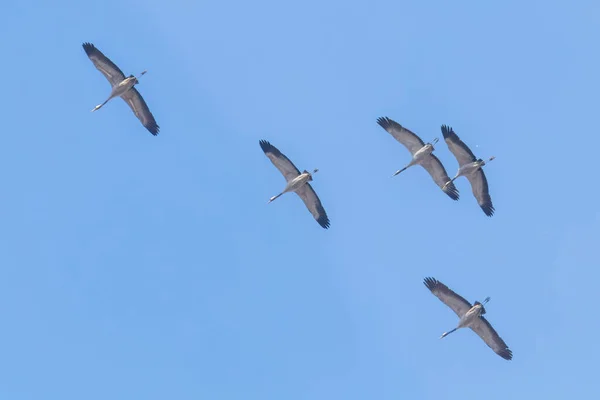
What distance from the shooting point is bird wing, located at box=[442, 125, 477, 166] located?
63.2 m

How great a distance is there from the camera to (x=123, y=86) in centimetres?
6319

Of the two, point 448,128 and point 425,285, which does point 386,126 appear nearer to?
point 448,128

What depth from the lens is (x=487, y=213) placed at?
6531 cm

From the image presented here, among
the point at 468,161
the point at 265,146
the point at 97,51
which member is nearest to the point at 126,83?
the point at 97,51

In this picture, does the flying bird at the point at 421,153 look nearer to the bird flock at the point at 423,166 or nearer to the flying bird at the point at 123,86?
the bird flock at the point at 423,166

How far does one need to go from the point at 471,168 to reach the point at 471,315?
22.5 feet

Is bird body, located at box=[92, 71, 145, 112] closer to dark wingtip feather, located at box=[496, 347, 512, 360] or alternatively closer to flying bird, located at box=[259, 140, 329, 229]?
flying bird, located at box=[259, 140, 329, 229]

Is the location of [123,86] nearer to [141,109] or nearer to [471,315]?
[141,109]

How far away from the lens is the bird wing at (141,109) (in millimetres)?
64019

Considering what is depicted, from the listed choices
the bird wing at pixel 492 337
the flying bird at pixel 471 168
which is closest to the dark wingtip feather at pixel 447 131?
the flying bird at pixel 471 168

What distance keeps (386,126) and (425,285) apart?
7.61m

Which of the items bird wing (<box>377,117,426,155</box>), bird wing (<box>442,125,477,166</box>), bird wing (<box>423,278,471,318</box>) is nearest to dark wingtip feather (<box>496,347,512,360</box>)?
bird wing (<box>423,278,471,318</box>)

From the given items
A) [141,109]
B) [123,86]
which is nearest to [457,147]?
[141,109]

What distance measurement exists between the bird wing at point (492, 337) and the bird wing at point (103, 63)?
19.2 meters
